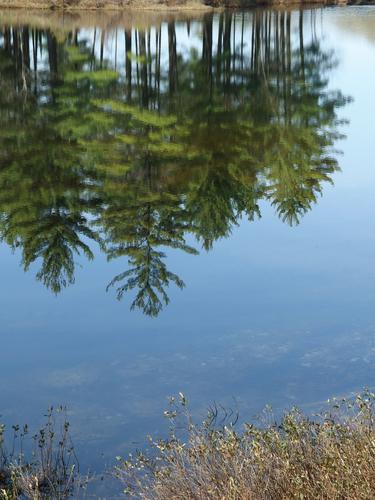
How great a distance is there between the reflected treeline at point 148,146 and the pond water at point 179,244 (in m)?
0.09

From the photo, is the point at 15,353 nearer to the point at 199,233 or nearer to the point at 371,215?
the point at 199,233

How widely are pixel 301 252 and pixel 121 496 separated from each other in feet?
38.1

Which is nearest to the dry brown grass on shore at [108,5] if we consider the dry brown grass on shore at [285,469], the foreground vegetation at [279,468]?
the foreground vegetation at [279,468]

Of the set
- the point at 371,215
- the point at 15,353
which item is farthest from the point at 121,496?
the point at 371,215

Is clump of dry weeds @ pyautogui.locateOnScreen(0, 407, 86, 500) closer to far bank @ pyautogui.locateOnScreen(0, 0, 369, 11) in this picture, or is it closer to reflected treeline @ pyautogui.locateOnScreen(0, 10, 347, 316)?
reflected treeline @ pyautogui.locateOnScreen(0, 10, 347, 316)

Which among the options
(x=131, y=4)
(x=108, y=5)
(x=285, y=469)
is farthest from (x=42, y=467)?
(x=131, y=4)

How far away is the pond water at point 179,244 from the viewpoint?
14070 millimetres

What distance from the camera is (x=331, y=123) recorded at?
3691 centimetres

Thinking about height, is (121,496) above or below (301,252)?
below

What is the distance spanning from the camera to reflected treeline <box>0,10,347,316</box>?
22453mm

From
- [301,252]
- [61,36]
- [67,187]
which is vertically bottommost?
[301,252]

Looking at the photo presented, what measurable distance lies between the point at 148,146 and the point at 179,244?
36.8 ft

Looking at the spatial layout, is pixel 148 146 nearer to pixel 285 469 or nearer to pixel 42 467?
pixel 42 467

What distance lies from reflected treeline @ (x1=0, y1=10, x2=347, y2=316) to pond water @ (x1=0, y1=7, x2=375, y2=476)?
91 millimetres
